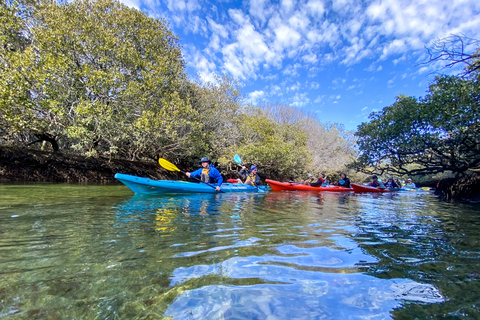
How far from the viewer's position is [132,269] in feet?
5.69

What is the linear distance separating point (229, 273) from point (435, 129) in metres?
12.1

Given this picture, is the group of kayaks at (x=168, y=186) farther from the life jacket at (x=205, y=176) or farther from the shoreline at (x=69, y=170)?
the shoreline at (x=69, y=170)

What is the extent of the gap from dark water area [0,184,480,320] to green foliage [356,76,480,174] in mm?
7996

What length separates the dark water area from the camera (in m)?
1.28

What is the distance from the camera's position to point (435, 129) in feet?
33.1

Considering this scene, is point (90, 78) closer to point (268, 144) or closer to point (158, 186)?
point (158, 186)

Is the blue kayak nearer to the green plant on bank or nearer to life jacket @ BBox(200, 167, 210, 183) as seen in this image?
life jacket @ BBox(200, 167, 210, 183)

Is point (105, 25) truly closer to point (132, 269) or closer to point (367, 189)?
point (132, 269)

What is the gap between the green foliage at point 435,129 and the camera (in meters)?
8.57

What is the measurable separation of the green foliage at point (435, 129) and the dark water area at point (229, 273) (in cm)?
800

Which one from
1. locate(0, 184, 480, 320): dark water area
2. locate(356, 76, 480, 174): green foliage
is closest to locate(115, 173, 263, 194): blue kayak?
locate(0, 184, 480, 320): dark water area

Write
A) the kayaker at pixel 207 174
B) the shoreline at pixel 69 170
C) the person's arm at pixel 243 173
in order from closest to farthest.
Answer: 1. the kayaker at pixel 207 174
2. the shoreline at pixel 69 170
3. the person's arm at pixel 243 173

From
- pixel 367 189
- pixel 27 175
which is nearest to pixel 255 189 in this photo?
pixel 367 189

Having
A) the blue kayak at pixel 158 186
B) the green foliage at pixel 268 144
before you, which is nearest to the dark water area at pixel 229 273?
the blue kayak at pixel 158 186
